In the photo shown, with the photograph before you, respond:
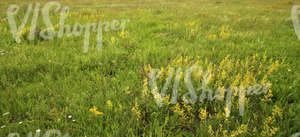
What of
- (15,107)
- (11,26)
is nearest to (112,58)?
(15,107)

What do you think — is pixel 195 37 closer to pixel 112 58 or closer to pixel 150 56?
pixel 150 56

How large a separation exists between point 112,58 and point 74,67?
0.87 m

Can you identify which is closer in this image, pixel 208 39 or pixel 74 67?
pixel 74 67

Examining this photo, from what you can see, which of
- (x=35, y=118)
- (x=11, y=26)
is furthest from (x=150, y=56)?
(x=11, y=26)

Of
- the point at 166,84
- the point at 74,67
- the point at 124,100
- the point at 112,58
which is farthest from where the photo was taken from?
the point at 112,58

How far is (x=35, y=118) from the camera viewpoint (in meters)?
2.35

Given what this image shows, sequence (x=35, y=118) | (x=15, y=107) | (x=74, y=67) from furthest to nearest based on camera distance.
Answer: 1. (x=74, y=67)
2. (x=15, y=107)
3. (x=35, y=118)

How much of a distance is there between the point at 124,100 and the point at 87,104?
558 mm

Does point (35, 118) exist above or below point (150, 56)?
below

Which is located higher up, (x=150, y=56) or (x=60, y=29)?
(x=60, y=29)

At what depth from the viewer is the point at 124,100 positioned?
8.98 ft

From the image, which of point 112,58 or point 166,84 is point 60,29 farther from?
point 166,84

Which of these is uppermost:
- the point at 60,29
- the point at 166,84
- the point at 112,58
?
the point at 60,29

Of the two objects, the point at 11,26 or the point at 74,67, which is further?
the point at 11,26
